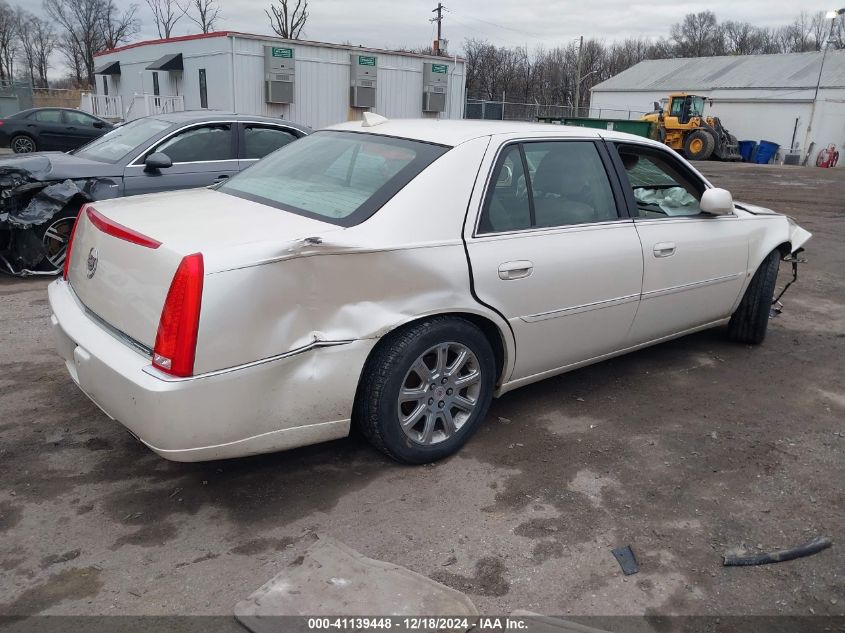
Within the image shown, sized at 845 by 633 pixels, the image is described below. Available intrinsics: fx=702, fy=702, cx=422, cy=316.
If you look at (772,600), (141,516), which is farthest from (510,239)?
(141,516)

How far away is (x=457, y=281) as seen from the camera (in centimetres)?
318

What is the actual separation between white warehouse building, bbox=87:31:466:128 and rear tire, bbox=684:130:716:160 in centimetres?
1085

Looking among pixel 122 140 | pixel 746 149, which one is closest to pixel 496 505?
pixel 122 140

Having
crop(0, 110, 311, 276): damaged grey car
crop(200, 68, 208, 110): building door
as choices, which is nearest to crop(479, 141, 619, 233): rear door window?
crop(0, 110, 311, 276): damaged grey car

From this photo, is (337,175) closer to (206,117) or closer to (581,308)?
(581,308)

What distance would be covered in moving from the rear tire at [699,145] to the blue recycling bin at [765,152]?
12.6ft

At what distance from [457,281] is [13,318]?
3.96 meters

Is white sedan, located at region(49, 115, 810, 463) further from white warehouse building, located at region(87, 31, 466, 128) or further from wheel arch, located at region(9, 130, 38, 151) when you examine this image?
wheel arch, located at region(9, 130, 38, 151)

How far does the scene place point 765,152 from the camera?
31.3m

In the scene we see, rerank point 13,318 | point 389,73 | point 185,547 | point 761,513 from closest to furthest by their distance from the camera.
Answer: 1. point 185,547
2. point 761,513
3. point 13,318
4. point 389,73

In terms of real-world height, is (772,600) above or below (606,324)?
below

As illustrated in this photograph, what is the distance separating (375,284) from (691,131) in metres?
29.1

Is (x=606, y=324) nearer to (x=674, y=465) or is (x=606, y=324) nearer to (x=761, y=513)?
(x=674, y=465)

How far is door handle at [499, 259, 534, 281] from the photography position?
334 cm
